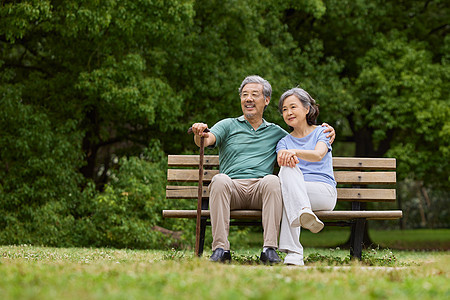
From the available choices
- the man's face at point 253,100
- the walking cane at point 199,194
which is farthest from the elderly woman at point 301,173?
the walking cane at point 199,194

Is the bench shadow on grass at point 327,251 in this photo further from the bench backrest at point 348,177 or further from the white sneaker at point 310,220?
the bench backrest at point 348,177

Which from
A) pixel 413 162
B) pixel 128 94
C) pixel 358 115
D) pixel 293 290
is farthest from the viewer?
pixel 358 115

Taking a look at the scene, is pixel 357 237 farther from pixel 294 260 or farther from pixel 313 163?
pixel 294 260

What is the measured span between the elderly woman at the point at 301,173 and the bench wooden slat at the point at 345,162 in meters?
0.49

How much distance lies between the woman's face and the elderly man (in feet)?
0.60

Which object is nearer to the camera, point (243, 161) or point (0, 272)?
point (0, 272)

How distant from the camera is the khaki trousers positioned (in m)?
5.09

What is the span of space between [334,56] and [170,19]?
611cm

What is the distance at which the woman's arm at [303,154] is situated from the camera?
5.20 metres

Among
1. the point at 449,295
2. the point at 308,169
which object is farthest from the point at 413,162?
the point at 449,295

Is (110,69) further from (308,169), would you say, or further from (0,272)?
(0,272)

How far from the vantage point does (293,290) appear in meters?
3.15

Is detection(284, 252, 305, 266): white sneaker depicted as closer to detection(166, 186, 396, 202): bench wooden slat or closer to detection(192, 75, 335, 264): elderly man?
detection(192, 75, 335, 264): elderly man

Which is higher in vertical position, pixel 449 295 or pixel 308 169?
pixel 308 169
